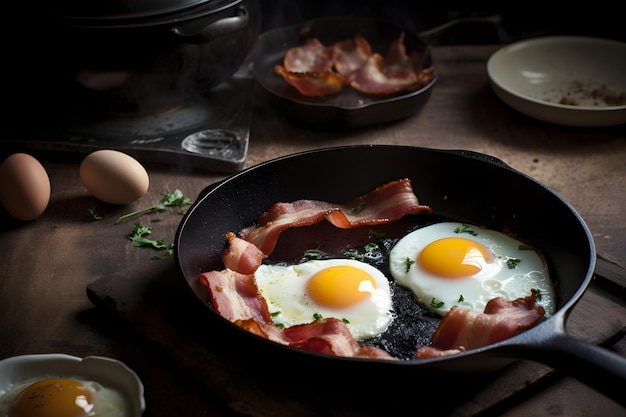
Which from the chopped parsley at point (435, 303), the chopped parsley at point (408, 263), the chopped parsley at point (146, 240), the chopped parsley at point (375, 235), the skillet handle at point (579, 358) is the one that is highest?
the skillet handle at point (579, 358)

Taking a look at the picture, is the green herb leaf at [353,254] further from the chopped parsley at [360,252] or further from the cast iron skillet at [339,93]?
the cast iron skillet at [339,93]

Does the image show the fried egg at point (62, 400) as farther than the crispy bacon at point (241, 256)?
No

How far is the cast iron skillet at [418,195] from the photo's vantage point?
1797 mm

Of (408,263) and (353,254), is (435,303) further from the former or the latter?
(353,254)

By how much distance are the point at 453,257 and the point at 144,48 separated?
1358 millimetres

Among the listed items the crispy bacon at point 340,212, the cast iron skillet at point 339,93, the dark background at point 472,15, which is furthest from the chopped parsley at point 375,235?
the dark background at point 472,15

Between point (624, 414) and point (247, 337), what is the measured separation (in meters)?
0.87

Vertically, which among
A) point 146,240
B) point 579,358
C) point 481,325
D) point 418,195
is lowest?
point 146,240

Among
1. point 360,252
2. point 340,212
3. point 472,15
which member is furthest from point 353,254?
point 472,15

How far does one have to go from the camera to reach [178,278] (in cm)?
195

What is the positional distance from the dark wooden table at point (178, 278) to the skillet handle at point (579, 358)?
242 mm

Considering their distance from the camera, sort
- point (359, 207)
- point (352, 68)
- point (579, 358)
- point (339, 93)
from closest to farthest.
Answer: point (579, 358), point (359, 207), point (339, 93), point (352, 68)

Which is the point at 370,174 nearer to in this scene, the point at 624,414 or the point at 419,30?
the point at 624,414

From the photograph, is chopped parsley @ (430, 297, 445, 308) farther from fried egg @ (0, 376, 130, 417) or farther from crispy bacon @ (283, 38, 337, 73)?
crispy bacon @ (283, 38, 337, 73)
